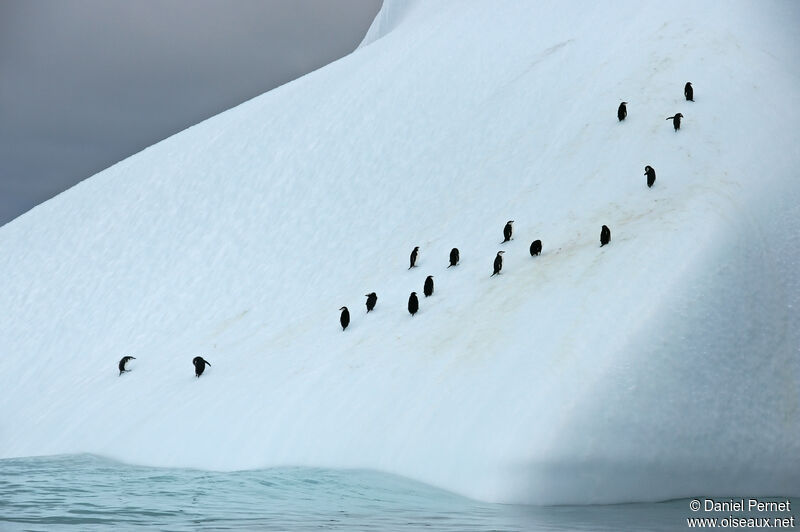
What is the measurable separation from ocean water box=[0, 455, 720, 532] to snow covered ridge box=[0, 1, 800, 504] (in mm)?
947

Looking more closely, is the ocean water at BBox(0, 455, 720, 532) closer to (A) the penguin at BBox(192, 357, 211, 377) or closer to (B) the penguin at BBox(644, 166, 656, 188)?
(A) the penguin at BBox(192, 357, 211, 377)

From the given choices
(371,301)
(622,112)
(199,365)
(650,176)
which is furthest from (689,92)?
(199,365)

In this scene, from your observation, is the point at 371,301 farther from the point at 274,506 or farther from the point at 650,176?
the point at 274,506

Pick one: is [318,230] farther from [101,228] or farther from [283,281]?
[101,228]

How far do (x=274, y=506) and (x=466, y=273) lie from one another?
12.3 metres

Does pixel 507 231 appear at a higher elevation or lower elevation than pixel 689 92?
lower

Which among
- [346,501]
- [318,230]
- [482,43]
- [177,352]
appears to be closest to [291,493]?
[346,501]

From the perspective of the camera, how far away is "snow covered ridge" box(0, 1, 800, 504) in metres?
18.0

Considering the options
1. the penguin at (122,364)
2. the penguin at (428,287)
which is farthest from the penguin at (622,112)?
the penguin at (122,364)

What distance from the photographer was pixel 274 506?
49.2 ft

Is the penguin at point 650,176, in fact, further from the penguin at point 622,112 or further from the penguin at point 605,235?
the penguin at point 622,112

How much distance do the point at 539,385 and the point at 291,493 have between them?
5348 millimetres

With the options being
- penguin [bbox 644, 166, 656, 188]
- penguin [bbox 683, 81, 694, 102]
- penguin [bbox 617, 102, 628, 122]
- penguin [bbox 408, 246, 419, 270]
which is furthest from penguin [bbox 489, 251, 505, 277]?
penguin [bbox 683, 81, 694, 102]

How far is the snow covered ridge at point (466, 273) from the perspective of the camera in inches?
707
